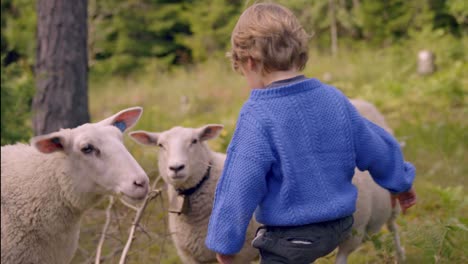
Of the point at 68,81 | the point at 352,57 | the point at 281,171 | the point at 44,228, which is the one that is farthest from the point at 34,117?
the point at 352,57

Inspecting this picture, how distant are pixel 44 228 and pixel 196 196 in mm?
1125

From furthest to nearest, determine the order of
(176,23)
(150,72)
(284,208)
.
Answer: (176,23), (150,72), (284,208)

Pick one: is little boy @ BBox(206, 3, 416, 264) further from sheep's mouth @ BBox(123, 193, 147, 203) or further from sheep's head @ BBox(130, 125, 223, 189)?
sheep's head @ BBox(130, 125, 223, 189)

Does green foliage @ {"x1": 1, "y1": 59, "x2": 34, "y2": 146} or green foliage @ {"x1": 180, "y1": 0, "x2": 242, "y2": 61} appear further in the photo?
green foliage @ {"x1": 180, "y1": 0, "x2": 242, "y2": 61}

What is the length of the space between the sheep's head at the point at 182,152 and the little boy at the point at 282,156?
1.11 m

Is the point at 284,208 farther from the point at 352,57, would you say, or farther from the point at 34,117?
the point at 352,57

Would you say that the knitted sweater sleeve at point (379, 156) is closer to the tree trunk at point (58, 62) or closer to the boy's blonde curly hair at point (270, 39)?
the boy's blonde curly hair at point (270, 39)

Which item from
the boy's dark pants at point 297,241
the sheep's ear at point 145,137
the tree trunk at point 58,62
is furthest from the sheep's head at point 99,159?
the tree trunk at point 58,62

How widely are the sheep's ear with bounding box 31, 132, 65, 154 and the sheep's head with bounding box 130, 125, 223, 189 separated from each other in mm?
836

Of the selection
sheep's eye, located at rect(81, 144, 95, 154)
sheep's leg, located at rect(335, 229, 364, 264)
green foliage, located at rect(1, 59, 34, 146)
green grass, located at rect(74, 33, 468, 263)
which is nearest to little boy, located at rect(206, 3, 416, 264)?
sheep's eye, located at rect(81, 144, 95, 154)

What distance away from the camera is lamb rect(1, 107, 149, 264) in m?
2.97

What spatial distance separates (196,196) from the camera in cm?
392

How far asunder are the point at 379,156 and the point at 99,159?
1.42m

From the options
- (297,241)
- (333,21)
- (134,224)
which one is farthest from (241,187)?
(333,21)
